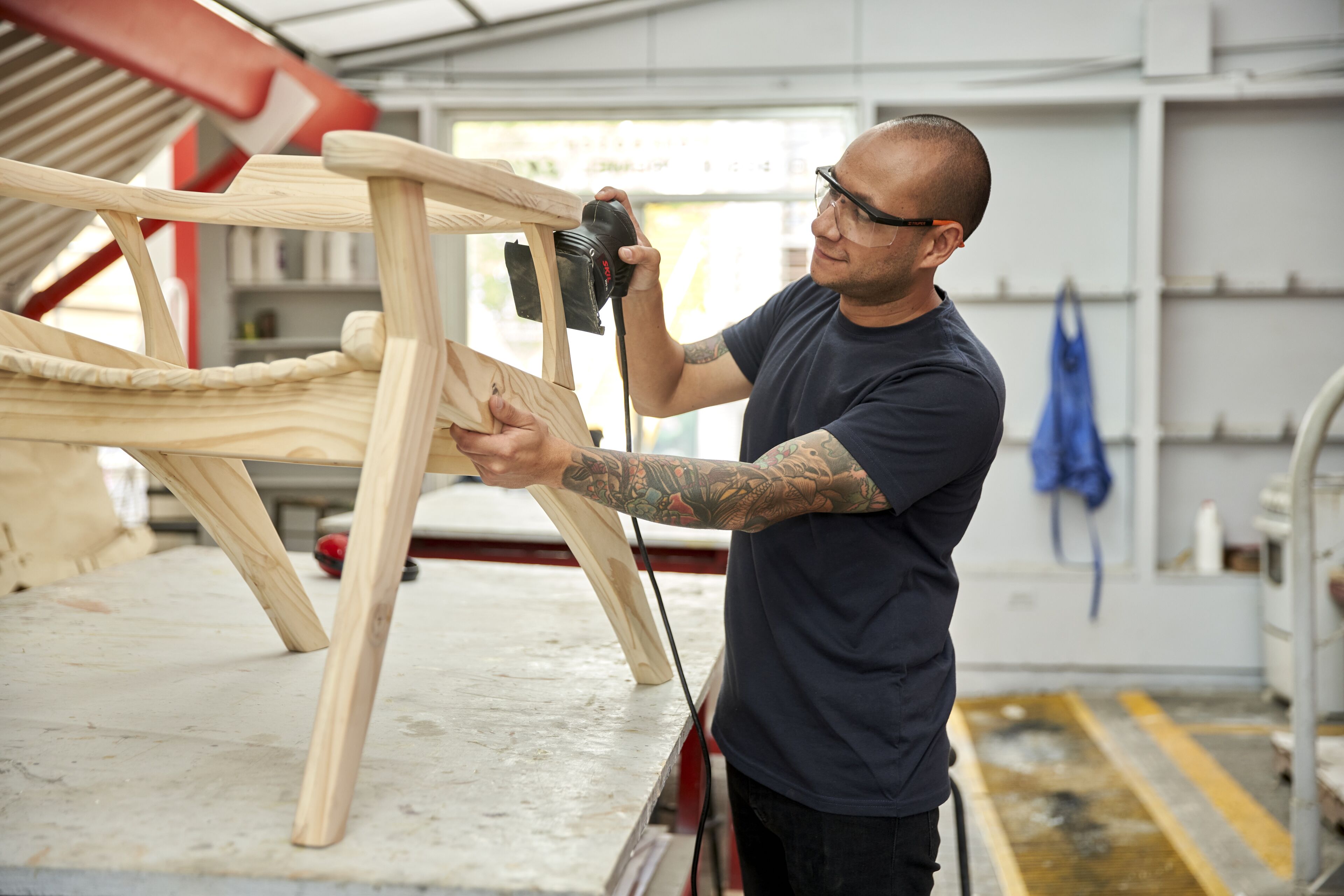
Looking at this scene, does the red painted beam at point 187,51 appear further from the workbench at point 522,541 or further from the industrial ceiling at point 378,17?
the workbench at point 522,541

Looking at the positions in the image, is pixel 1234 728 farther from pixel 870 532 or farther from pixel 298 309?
pixel 298 309

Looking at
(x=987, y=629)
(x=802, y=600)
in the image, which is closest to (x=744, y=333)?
(x=802, y=600)

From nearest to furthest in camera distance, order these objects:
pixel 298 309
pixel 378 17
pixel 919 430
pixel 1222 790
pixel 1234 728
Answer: pixel 919 430, pixel 1222 790, pixel 1234 728, pixel 378 17, pixel 298 309

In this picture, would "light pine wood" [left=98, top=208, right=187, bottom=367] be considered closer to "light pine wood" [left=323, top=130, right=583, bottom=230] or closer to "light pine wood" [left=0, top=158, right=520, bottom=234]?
"light pine wood" [left=0, top=158, right=520, bottom=234]

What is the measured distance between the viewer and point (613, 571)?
1257 millimetres

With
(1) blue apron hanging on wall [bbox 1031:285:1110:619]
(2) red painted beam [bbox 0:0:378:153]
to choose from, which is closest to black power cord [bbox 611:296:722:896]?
(2) red painted beam [bbox 0:0:378:153]

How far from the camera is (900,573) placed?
133cm

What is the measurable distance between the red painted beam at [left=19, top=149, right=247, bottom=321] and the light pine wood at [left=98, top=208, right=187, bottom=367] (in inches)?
123

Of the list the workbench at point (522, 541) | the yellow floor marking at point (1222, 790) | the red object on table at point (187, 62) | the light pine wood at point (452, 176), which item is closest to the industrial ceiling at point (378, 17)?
the red object on table at point (187, 62)

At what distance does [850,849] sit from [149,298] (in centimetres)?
121

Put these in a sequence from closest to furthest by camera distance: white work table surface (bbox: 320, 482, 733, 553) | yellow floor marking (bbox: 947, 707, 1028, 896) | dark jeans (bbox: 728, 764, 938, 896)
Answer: dark jeans (bbox: 728, 764, 938, 896) → yellow floor marking (bbox: 947, 707, 1028, 896) → white work table surface (bbox: 320, 482, 733, 553)

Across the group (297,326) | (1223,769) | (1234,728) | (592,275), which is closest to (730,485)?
(592,275)

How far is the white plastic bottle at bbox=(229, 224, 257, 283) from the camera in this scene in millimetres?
5289

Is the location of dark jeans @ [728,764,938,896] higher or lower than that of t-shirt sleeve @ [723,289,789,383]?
lower
